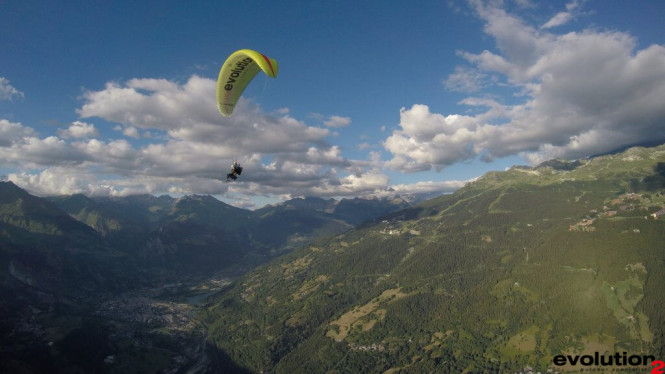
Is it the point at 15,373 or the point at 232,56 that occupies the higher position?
the point at 232,56

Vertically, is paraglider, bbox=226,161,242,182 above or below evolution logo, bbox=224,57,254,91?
below

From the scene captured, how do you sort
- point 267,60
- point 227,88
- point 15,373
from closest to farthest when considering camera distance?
1. point 267,60
2. point 227,88
3. point 15,373

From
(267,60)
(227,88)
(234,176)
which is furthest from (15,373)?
(267,60)

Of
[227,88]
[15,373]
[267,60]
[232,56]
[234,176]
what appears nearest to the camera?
[267,60]

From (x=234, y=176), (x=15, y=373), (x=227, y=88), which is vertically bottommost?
(x=15, y=373)

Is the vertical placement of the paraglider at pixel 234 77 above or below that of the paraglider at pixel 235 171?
above

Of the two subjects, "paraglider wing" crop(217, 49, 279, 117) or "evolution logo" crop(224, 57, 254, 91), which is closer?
"paraglider wing" crop(217, 49, 279, 117)

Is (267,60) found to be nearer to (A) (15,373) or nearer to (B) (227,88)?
(B) (227,88)
